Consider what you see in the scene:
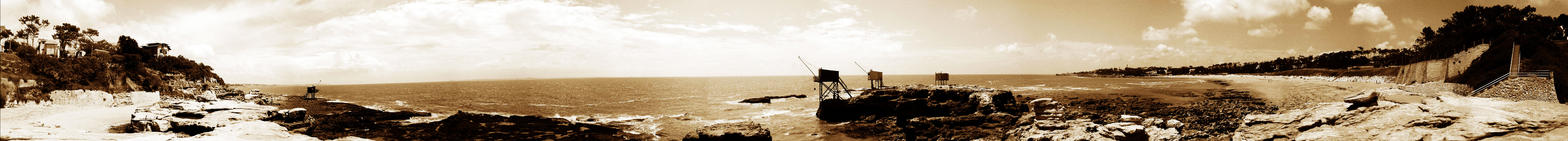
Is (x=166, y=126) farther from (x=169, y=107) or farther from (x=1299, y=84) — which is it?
(x=1299, y=84)

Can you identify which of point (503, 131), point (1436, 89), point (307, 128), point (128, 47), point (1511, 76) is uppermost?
point (128, 47)

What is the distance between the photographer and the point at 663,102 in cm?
5541

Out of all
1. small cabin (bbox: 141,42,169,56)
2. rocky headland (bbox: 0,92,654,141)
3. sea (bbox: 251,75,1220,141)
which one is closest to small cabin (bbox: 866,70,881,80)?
sea (bbox: 251,75,1220,141)

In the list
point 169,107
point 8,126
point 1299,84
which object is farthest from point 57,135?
point 1299,84

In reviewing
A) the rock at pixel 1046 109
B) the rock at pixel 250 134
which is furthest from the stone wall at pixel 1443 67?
the rock at pixel 250 134

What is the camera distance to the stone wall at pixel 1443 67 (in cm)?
4047

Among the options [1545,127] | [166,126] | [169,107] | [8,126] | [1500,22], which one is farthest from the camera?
[1500,22]

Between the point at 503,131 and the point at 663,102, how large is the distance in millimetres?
26256

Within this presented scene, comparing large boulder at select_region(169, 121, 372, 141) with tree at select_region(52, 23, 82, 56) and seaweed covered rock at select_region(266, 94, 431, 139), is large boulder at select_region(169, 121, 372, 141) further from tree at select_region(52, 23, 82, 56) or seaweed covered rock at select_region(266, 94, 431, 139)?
tree at select_region(52, 23, 82, 56)

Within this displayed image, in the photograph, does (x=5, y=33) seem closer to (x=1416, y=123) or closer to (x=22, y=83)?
(x=22, y=83)

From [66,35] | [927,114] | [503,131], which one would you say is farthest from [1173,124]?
[66,35]

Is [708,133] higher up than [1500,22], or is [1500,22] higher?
[1500,22]

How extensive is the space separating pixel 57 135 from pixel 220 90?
2557 inches

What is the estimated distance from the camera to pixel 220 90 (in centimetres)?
6606
